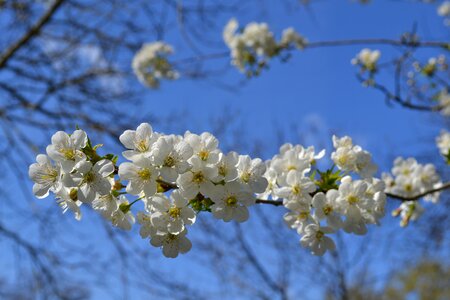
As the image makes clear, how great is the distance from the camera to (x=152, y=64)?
16.9 ft

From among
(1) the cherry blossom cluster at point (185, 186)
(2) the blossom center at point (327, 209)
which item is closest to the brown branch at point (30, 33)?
(1) the cherry blossom cluster at point (185, 186)

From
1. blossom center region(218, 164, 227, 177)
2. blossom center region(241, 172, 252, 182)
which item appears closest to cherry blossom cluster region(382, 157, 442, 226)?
blossom center region(241, 172, 252, 182)

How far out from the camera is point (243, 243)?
27.5 ft

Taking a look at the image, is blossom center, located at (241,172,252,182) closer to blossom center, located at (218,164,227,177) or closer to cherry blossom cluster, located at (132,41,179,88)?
blossom center, located at (218,164,227,177)

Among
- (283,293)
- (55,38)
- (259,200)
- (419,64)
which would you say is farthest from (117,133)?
(283,293)

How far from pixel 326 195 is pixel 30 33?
13.6 ft

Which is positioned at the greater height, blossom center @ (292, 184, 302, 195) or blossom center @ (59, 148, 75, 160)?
blossom center @ (292, 184, 302, 195)

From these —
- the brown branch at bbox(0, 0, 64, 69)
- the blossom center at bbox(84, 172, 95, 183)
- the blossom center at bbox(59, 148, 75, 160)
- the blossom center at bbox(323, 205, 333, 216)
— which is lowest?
the blossom center at bbox(84, 172, 95, 183)

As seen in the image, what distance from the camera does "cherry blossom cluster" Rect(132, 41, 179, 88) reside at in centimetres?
514

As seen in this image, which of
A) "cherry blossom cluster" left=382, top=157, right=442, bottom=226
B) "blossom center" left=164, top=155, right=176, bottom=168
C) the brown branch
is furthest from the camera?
the brown branch

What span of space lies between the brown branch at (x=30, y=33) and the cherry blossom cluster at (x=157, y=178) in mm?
3729

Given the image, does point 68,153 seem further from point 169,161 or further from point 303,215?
point 303,215

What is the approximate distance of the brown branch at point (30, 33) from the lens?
15.1 feet

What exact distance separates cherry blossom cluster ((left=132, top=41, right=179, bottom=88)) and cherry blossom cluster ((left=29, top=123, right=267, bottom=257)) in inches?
151
